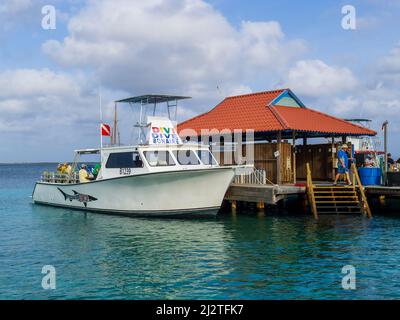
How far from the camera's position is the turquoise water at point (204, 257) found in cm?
923

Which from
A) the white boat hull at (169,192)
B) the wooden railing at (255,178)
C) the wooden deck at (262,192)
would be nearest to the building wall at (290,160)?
the wooden railing at (255,178)

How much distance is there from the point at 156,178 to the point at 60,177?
30.0 ft

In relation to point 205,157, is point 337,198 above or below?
below

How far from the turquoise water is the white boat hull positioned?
0.64m

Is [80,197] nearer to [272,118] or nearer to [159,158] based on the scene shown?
[159,158]

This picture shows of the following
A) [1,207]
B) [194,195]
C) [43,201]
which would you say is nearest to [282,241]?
[194,195]

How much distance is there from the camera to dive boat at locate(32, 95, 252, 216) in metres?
17.2

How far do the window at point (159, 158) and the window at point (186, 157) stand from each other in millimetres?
353

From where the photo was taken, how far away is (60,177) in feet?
78.9

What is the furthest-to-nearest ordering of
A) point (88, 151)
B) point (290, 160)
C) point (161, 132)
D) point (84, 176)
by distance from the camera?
1. point (88, 151)
2. point (84, 176)
3. point (290, 160)
4. point (161, 132)

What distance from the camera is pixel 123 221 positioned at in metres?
17.8

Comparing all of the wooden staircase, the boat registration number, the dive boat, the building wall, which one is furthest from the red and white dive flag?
the wooden staircase

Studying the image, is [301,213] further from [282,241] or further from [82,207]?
[82,207]

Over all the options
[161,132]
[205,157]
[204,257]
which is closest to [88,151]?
[161,132]
